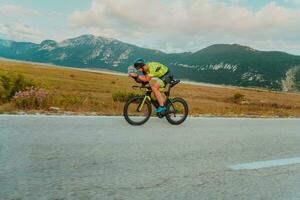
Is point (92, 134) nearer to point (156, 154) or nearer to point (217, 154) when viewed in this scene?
point (156, 154)

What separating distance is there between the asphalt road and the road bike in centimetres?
84

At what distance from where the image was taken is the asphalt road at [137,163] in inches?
156

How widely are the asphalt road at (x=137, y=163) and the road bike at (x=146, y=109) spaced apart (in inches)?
33.1

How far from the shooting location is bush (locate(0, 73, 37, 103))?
627 inches

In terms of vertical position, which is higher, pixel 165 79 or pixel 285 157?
pixel 165 79

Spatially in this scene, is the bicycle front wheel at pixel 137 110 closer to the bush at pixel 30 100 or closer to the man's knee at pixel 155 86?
the man's knee at pixel 155 86

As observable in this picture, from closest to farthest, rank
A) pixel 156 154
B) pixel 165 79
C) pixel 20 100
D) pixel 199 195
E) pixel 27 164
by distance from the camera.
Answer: pixel 199 195, pixel 27 164, pixel 156 154, pixel 165 79, pixel 20 100

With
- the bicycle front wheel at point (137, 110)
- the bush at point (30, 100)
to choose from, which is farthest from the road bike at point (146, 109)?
the bush at point (30, 100)

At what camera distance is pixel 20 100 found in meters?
11.6

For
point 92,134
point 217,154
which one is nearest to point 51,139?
point 92,134

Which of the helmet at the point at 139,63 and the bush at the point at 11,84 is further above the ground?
the helmet at the point at 139,63

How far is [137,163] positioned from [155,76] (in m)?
4.49

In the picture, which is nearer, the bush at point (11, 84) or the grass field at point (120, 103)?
the grass field at point (120, 103)

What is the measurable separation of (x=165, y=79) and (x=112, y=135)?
9.57 feet
